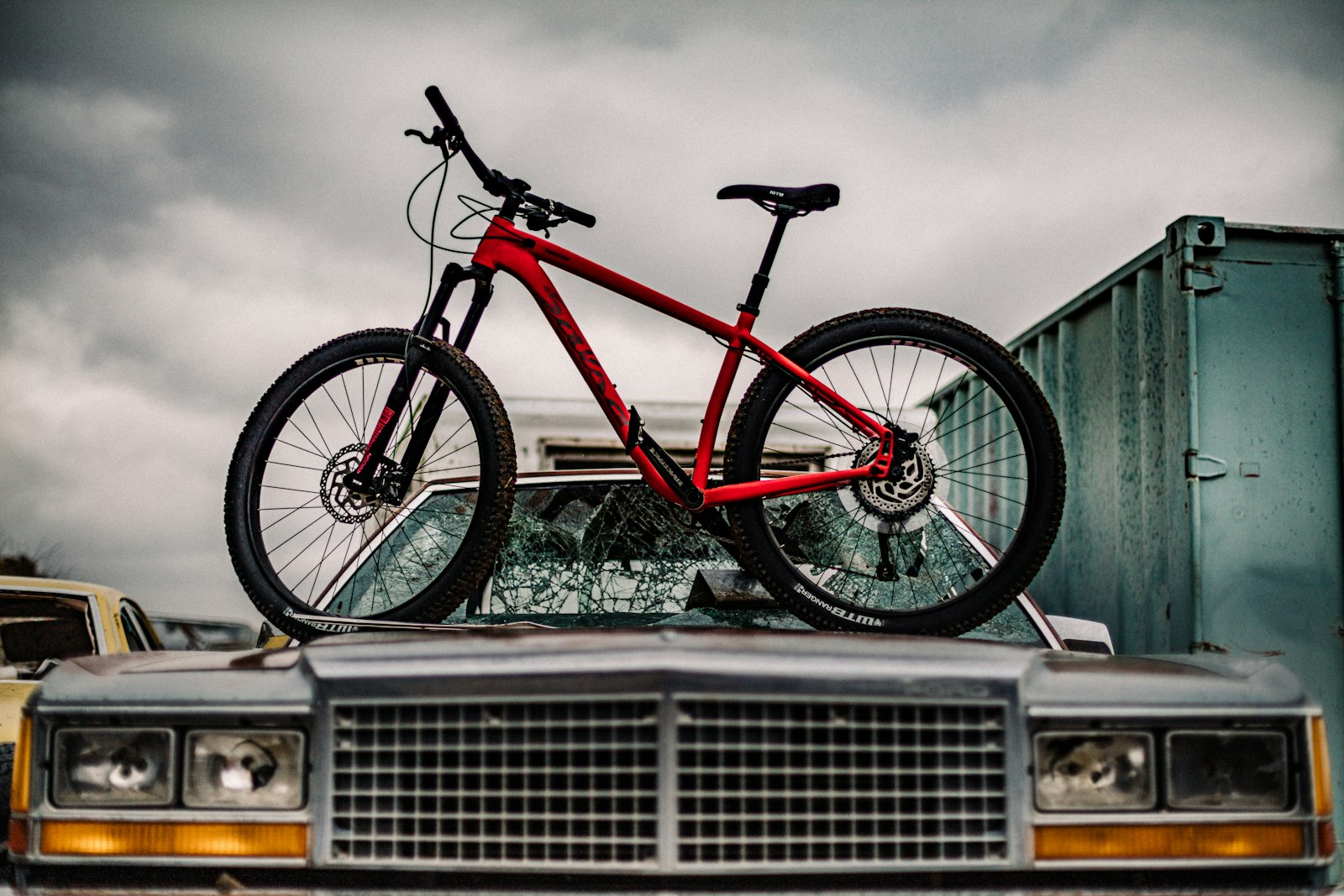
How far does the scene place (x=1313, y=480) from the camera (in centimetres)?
334

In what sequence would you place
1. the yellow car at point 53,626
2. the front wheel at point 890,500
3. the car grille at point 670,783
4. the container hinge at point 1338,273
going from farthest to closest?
the yellow car at point 53,626
the container hinge at point 1338,273
the front wheel at point 890,500
the car grille at point 670,783

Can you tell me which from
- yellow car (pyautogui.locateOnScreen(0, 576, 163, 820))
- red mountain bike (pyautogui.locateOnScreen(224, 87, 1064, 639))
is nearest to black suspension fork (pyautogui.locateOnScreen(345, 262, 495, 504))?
red mountain bike (pyautogui.locateOnScreen(224, 87, 1064, 639))

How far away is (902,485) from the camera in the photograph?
2455mm

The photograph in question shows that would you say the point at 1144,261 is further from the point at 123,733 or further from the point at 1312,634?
the point at 123,733

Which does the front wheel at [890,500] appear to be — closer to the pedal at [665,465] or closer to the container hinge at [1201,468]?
the pedal at [665,465]

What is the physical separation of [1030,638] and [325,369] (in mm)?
2033

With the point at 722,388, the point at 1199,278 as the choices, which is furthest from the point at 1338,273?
the point at 722,388

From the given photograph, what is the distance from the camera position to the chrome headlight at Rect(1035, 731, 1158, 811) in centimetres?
165

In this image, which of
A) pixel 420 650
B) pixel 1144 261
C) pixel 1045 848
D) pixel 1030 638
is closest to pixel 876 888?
pixel 1045 848

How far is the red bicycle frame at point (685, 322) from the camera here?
245cm

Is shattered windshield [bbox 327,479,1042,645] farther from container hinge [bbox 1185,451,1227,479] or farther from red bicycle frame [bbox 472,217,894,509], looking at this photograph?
container hinge [bbox 1185,451,1227,479]

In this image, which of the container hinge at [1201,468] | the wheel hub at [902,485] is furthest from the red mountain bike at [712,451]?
the container hinge at [1201,468]

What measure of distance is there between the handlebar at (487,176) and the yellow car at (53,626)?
3.24 metres

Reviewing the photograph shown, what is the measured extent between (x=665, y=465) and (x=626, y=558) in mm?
593
